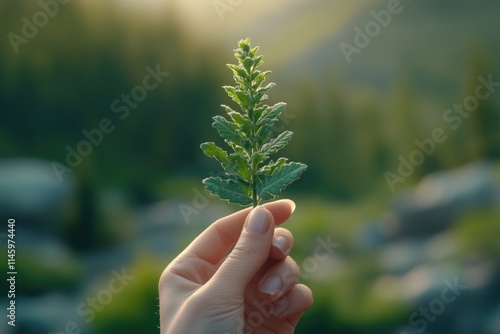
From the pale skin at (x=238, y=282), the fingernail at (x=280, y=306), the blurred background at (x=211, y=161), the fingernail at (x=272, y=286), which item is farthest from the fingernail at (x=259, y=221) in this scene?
the blurred background at (x=211, y=161)

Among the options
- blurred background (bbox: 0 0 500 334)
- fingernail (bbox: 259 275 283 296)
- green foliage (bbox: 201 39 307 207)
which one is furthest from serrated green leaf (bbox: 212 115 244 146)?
blurred background (bbox: 0 0 500 334)

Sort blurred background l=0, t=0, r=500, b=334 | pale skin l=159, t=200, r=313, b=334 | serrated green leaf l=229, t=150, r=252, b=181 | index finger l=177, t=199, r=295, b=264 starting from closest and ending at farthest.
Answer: pale skin l=159, t=200, r=313, b=334 < serrated green leaf l=229, t=150, r=252, b=181 < index finger l=177, t=199, r=295, b=264 < blurred background l=0, t=0, r=500, b=334

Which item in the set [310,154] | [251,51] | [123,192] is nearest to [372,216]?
[310,154]

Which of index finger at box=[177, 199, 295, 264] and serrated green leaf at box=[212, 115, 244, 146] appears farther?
index finger at box=[177, 199, 295, 264]

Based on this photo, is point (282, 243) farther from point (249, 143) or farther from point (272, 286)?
point (249, 143)

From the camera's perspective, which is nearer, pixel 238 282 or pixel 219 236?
pixel 238 282

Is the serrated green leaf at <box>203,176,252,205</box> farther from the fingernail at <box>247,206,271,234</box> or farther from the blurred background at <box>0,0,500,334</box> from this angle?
the blurred background at <box>0,0,500,334</box>

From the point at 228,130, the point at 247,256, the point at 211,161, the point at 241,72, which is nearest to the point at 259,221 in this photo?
the point at 247,256
